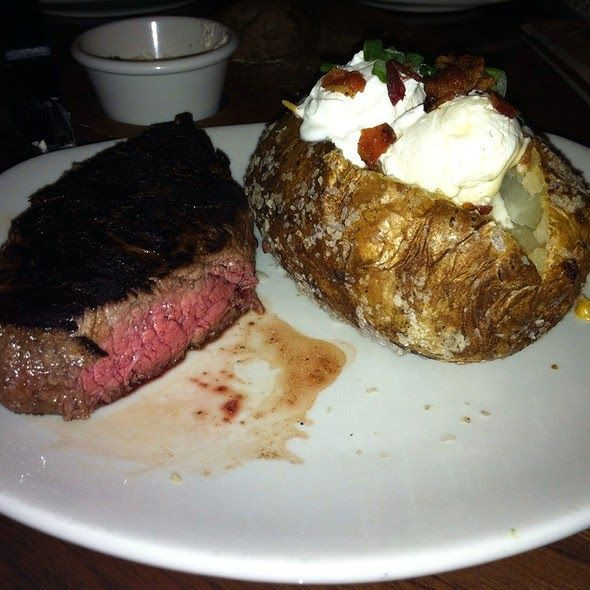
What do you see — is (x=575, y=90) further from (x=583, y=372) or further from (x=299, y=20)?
(x=583, y=372)

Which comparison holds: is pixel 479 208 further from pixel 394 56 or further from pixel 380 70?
pixel 394 56

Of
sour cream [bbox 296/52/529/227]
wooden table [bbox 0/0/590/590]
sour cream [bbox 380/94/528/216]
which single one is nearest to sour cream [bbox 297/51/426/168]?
sour cream [bbox 296/52/529/227]

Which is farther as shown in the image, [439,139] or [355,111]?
[355,111]

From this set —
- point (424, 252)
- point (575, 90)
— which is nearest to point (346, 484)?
point (424, 252)

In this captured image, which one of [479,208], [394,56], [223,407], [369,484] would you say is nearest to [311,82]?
[394,56]

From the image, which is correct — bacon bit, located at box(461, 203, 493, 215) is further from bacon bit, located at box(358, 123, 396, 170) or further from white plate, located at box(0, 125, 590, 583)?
white plate, located at box(0, 125, 590, 583)
